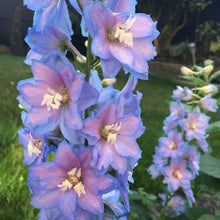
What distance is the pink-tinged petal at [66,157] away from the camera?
725mm

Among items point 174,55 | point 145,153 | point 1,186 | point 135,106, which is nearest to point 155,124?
point 145,153

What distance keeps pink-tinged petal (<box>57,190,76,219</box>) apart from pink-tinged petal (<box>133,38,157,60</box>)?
11.6 inches

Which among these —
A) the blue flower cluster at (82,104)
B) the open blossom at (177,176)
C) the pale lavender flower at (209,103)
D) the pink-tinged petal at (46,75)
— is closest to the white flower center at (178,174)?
the open blossom at (177,176)

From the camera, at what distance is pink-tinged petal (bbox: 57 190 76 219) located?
0.72 m

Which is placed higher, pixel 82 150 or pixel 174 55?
pixel 82 150

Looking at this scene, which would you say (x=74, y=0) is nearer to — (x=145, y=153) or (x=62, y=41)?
(x=62, y=41)

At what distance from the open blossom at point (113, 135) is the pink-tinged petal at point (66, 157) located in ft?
0.15

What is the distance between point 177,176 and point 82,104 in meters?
1.26

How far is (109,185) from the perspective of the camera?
0.72 meters

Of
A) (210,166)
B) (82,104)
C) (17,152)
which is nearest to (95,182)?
(82,104)

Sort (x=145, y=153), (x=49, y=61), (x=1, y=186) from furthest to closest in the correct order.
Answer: (x=145, y=153), (x=1, y=186), (x=49, y=61)

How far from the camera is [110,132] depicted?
29.0 inches

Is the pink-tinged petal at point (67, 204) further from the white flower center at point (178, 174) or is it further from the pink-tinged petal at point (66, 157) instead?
the white flower center at point (178, 174)

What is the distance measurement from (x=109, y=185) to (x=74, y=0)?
36 centimetres
